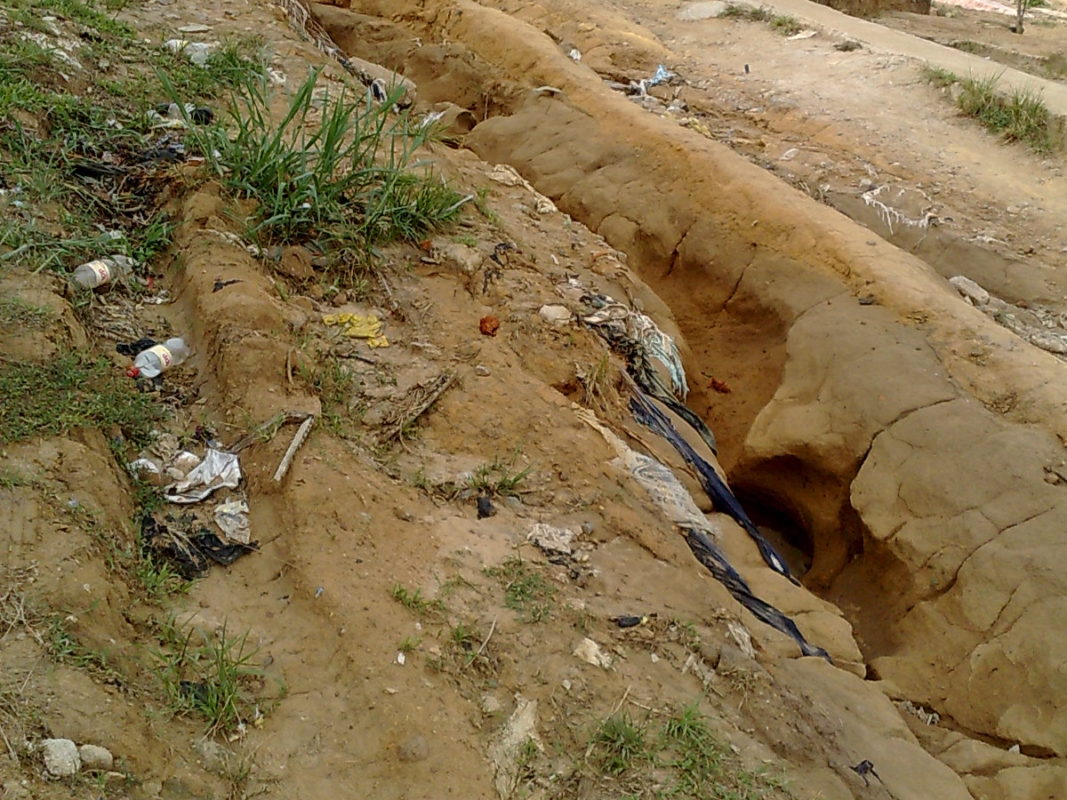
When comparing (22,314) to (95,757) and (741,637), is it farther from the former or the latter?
(741,637)

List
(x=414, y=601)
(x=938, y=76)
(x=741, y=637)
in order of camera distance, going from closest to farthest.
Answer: (x=414, y=601)
(x=741, y=637)
(x=938, y=76)

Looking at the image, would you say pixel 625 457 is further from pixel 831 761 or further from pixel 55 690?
pixel 55 690

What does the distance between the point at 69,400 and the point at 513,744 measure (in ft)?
4.45

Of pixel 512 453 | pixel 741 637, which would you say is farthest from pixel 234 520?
pixel 741 637

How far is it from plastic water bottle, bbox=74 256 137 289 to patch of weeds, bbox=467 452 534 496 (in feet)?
4.18

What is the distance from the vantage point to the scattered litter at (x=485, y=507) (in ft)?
8.59

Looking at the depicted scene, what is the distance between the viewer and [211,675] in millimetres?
1943

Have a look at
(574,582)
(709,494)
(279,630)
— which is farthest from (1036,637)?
(279,630)

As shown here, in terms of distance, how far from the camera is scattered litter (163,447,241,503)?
2.36 m

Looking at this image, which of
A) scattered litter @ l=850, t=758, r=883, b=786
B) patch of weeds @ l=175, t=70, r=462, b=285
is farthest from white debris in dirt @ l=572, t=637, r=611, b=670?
patch of weeds @ l=175, t=70, r=462, b=285

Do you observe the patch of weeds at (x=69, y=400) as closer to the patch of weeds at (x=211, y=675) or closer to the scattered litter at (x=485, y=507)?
the patch of weeds at (x=211, y=675)

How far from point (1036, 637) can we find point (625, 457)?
1.56m

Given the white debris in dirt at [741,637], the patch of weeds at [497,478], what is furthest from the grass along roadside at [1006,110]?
the patch of weeds at [497,478]

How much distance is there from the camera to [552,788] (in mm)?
1979
